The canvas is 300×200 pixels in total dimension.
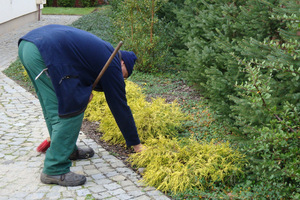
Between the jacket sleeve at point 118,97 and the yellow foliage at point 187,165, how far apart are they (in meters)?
0.38

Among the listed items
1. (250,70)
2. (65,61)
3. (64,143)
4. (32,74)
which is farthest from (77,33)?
(250,70)

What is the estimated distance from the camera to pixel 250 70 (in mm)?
3354

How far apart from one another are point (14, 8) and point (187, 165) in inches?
511

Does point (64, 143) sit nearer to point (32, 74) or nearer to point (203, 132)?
point (32, 74)

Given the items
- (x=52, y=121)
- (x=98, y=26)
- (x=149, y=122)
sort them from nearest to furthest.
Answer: (x=52, y=121)
(x=149, y=122)
(x=98, y=26)

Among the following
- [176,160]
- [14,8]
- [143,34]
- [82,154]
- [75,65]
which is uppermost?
[75,65]

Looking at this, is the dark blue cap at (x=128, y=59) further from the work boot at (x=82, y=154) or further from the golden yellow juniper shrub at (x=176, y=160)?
the work boot at (x=82, y=154)

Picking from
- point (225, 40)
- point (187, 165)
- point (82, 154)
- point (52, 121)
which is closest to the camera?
point (52, 121)

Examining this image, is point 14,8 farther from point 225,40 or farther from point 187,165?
point 187,165

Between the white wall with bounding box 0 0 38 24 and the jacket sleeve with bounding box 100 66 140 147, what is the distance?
35.2 ft

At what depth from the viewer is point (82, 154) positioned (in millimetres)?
4582

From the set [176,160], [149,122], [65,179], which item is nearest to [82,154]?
[65,179]

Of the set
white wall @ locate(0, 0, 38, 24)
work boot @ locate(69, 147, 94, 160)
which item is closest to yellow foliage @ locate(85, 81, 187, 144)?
work boot @ locate(69, 147, 94, 160)

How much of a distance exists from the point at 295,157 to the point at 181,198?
46.3 inches
